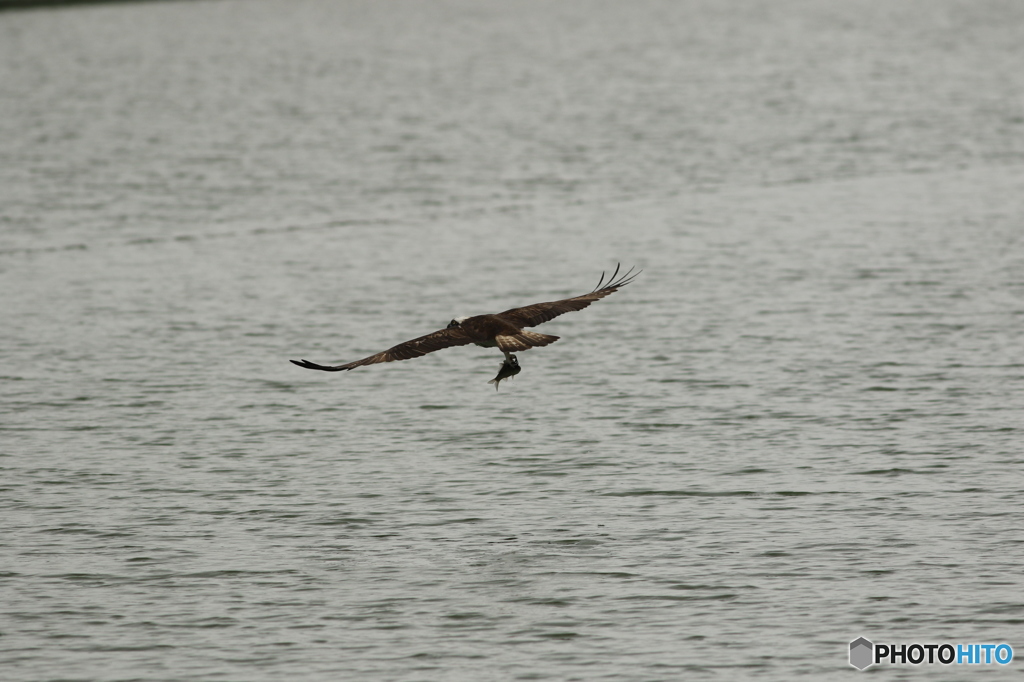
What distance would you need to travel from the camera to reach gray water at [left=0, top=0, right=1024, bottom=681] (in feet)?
39.3

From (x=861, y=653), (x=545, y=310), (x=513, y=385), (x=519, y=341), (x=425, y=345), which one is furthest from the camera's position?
(x=513, y=385)

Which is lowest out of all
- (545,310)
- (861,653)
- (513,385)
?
(861,653)

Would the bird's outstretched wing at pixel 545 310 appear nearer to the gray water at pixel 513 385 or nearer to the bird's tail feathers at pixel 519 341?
the bird's tail feathers at pixel 519 341

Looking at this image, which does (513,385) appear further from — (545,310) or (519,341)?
(519,341)

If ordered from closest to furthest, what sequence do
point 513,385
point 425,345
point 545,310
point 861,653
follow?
point 861,653
point 425,345
point 545,310
point 513,385

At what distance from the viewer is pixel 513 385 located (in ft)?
59.8

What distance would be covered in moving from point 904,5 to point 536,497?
4537cm

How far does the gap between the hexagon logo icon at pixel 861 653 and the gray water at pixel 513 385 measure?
2.9 inches

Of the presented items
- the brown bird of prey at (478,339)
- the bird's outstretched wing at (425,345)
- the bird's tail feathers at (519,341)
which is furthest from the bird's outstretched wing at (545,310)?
the bird's outstretched wing at (425,345)

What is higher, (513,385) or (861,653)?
(513,385)

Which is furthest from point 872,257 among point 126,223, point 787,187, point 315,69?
point 315,69

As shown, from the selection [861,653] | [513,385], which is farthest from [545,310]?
[513,385]

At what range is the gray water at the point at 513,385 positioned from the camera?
11969 millimetres

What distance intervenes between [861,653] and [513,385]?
7460mm
